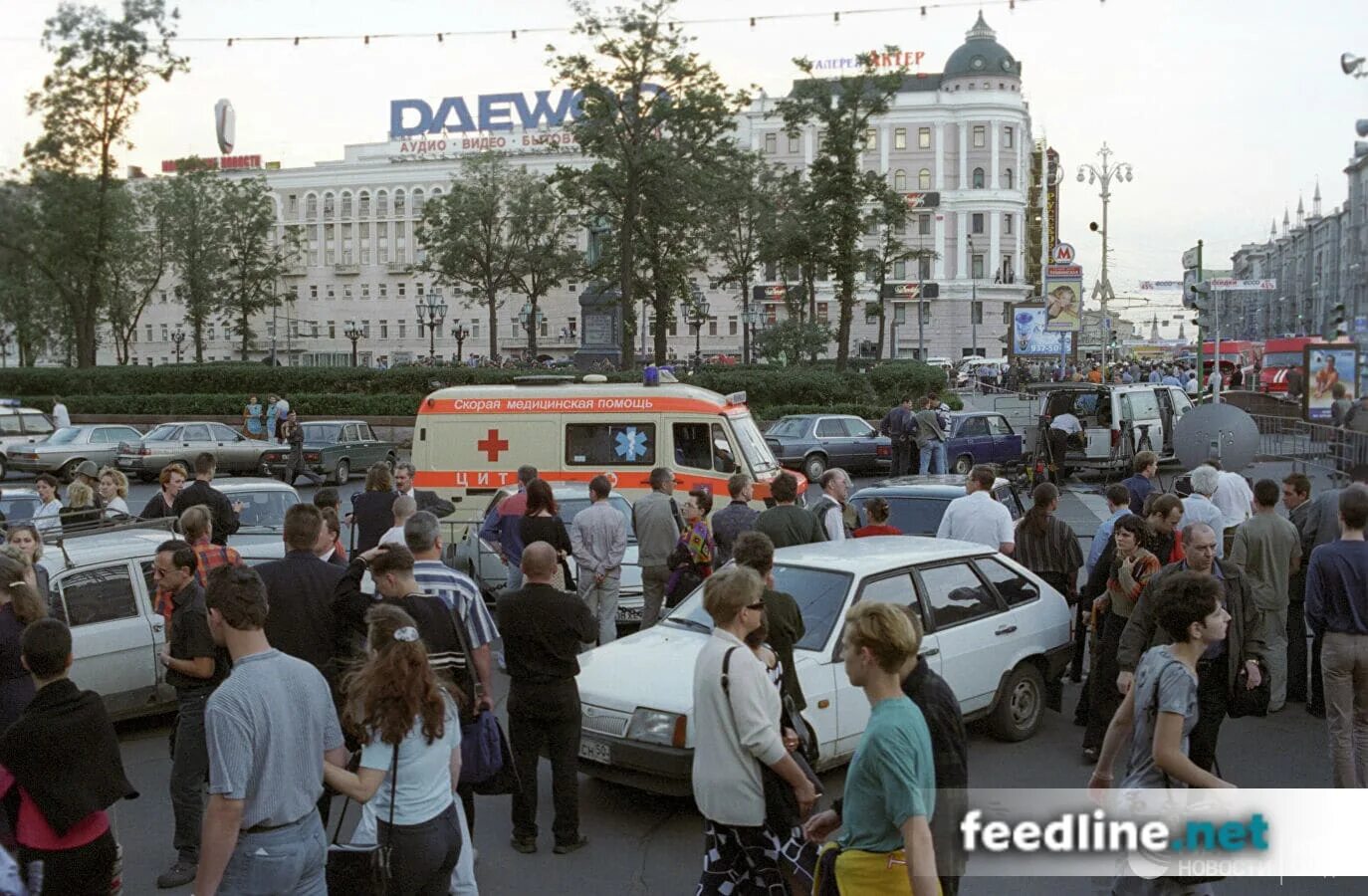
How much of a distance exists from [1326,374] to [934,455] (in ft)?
23.1

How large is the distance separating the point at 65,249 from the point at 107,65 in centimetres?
705

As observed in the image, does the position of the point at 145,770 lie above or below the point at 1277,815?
below

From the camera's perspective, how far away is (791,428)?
95.8 feet

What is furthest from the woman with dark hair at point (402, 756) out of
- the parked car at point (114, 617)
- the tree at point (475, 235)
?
the tree at point (475, 235)

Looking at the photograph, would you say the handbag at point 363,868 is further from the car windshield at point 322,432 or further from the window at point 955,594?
the car windshield at point 322,432

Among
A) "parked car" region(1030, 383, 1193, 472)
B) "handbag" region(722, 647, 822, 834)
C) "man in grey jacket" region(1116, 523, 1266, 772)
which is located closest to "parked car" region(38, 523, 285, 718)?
"handbag" region(722, 647, 822, 834)

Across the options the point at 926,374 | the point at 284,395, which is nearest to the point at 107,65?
the point at 284,395

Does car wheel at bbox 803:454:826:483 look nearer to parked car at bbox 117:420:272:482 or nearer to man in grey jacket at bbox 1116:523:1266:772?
parked car at bbox 117:420:272:482

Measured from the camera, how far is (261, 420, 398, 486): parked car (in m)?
29.9

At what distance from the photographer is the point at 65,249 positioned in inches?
1815

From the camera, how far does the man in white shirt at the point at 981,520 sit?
10023 millimetres

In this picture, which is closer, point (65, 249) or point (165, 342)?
point (65, 249)

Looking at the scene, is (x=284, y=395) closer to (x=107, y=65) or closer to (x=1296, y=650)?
(x=107, y=65)

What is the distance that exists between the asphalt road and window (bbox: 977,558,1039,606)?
39.5 inches
